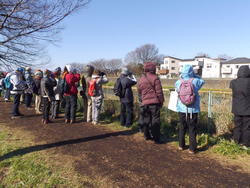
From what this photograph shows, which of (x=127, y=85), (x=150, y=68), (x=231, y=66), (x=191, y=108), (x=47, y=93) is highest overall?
(x=231, y=66)

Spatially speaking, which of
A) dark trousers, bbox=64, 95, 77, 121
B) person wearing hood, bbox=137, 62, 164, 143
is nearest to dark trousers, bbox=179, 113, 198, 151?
person wearing hood, bbox=137, 62, 164, 143

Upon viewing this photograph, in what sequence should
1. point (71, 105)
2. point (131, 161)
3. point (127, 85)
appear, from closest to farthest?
1. point (131, 161)
2. point (127, 85)
3. point (71, 105)

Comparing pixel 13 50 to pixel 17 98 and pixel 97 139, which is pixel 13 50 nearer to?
pixel 17 98

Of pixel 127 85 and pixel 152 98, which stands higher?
pixel 127 85

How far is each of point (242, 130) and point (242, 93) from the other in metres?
0.83

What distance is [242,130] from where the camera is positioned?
4559 mm

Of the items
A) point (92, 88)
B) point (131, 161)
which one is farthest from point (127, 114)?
point (131, 161)

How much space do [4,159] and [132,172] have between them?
242 cm

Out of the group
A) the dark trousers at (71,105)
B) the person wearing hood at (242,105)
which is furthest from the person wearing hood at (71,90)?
the person wearing hood at (242,105)

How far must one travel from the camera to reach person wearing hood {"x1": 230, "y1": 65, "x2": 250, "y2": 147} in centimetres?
442

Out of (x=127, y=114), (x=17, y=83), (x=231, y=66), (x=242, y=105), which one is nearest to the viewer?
(x=242, y=105)

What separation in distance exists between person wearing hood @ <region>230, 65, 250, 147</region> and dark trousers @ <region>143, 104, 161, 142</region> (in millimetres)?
1715

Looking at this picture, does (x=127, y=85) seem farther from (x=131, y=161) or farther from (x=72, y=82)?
(x=131, y=161)

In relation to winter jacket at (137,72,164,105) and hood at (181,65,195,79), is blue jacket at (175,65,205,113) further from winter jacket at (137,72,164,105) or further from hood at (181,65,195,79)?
winter jacket at (137,72,164,105)
